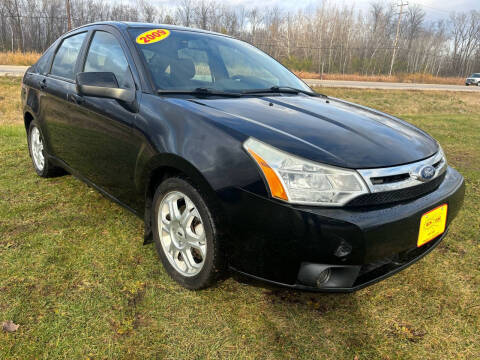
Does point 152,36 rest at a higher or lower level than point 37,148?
higher

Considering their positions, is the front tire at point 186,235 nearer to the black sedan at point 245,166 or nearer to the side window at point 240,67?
the black sedan at point 245,166

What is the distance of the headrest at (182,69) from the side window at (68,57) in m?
1.11

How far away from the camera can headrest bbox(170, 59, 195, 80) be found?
7.87ft

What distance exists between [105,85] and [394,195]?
1.87 m

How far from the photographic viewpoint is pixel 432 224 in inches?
73.8

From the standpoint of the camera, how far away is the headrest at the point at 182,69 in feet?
7.87

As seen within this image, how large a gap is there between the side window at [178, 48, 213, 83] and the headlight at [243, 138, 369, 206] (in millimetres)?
1134

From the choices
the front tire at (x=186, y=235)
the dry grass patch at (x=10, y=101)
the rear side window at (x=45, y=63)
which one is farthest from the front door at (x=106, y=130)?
the dry grass patch at (x=10, y=101)

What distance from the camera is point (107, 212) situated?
10.3 feet

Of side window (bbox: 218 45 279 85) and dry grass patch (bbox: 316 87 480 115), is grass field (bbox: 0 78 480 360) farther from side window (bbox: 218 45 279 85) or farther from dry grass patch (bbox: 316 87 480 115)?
dry grass patch (bbox: 316 87 480 115)

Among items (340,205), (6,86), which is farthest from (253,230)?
(6,86)

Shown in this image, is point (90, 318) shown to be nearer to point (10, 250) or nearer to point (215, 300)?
point (215, 300)

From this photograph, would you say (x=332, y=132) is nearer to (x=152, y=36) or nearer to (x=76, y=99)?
(x=152, y=36)

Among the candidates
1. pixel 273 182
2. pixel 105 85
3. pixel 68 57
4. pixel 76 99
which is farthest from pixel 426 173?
pixel 68 57
